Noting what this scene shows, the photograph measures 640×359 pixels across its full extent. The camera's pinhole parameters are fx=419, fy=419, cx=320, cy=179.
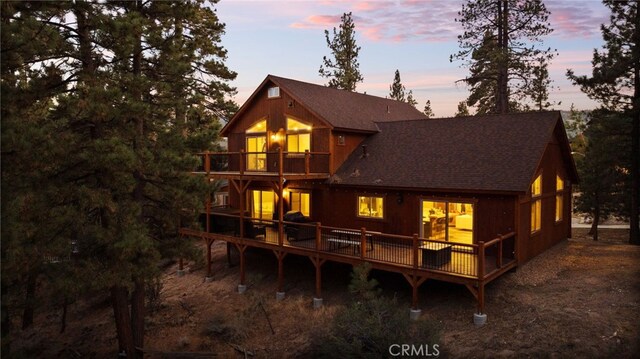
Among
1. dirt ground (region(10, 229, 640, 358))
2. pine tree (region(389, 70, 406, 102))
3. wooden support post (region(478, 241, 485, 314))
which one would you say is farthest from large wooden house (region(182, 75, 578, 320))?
pine tree (region(389, 70, 406, 102))

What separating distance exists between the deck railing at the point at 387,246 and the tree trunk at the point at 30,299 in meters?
7.55

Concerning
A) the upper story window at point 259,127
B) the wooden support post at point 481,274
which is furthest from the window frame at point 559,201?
the upper story window at point 259,127

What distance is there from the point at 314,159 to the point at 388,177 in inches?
160

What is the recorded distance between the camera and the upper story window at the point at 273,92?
21.8 meters

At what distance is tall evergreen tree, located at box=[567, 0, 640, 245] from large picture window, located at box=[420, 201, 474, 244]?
34.5 feet

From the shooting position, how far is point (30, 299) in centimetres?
1143

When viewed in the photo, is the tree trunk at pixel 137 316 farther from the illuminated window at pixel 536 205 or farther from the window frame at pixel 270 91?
the illuminated window at pixel 536 205

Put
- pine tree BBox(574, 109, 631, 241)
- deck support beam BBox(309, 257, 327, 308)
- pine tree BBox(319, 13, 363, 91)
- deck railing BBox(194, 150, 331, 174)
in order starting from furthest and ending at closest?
pine tree BBox(319, 13, 363, 91) → pine tree BBox(574, 109, 631, 241) → deck railing BBox(194, 150, 331, 174) → deck support beam BBox(309, 257, 327, 308)

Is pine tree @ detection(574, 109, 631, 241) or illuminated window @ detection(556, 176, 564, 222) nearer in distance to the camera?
illuminated window @ detection(556, 176, 564, 222)

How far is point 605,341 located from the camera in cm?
1090

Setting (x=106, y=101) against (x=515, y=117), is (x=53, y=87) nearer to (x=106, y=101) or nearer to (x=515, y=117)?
(x=106, y=101)

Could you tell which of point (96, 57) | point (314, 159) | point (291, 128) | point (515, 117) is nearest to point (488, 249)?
point (515, 117)

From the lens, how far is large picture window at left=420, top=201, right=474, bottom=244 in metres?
16.9

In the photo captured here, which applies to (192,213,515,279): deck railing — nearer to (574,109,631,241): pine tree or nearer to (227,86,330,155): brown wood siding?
(227,86,330,155): brown wood siding
